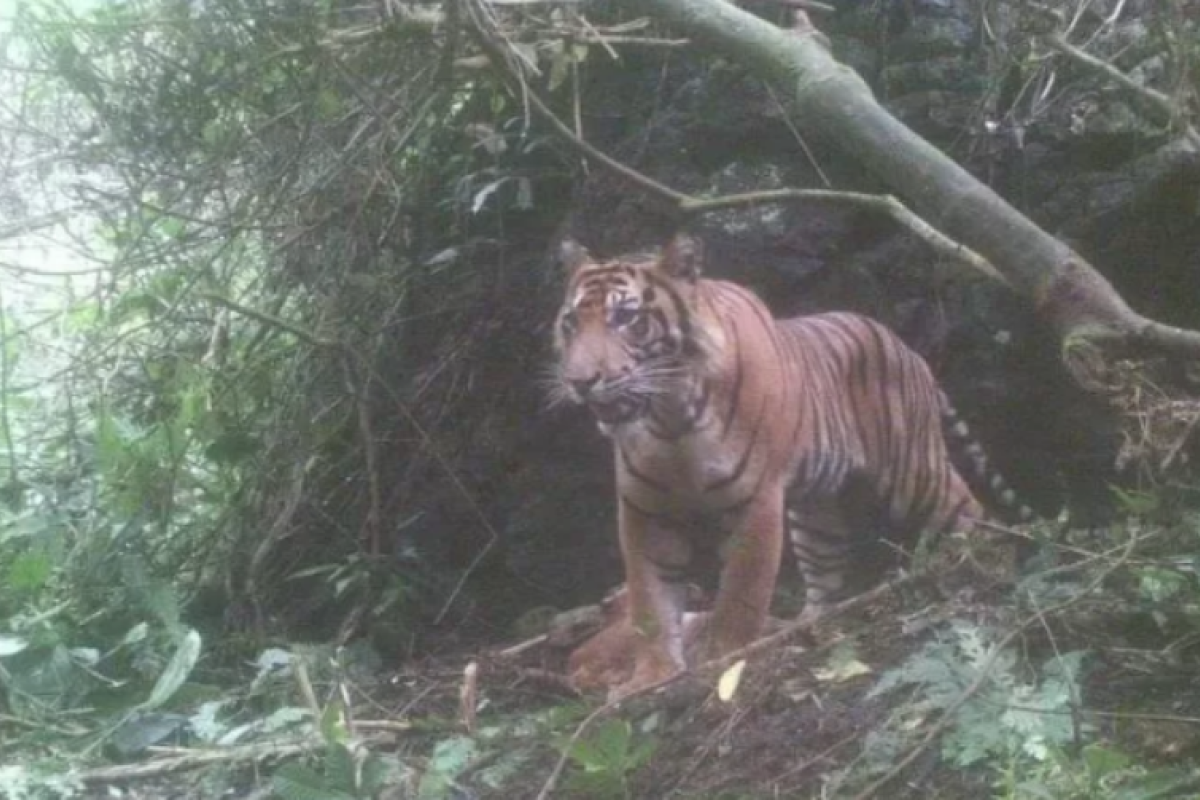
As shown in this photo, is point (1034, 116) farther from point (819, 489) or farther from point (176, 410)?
point (176, 410)

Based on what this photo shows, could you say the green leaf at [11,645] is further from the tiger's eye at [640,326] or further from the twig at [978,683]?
the twig at [978,683]

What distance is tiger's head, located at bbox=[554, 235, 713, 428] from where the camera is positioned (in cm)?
401

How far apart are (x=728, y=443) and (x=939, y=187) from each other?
946 millimetres

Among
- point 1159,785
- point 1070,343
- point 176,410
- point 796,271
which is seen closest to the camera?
point 1159,785

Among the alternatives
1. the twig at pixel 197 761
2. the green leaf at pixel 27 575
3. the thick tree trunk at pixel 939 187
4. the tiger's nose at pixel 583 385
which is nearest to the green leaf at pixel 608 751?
the twig at pixel 197 761

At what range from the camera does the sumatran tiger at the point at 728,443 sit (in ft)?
13.5

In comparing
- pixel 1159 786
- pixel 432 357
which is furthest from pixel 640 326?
pixel 1159 786

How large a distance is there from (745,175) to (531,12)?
96 centimetres

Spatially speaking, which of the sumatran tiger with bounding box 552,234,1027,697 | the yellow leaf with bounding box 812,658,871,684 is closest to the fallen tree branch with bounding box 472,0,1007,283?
the sumatran tiger with bounding box 552,234,1027,697

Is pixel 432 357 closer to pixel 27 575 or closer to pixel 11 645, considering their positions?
pixel 27 575

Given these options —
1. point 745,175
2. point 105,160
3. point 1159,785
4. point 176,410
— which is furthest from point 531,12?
point 1159,785

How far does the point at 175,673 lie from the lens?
4238 mm

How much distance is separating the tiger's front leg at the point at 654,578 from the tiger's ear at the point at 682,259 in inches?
24.7

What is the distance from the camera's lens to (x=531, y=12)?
4.62 metres
